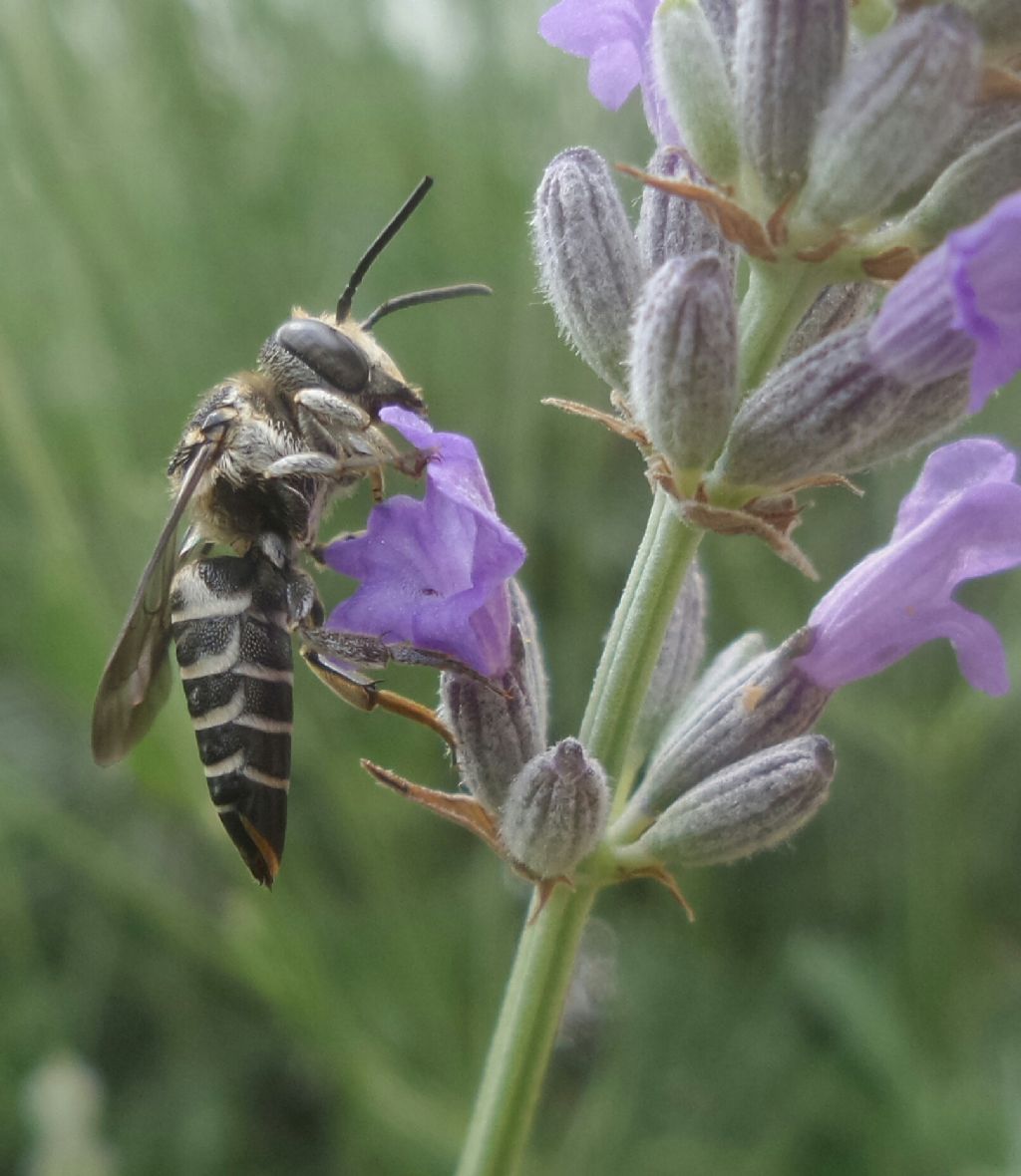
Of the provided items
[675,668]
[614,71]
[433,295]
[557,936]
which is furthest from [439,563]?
[614,71]

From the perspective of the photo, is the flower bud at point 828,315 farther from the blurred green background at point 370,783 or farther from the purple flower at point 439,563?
the blurred green background at point 370,783

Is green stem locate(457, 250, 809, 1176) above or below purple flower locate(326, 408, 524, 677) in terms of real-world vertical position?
below

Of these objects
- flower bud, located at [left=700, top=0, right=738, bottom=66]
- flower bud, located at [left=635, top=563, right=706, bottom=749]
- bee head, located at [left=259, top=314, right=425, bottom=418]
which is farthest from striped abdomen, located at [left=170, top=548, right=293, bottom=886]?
flower bud, located at [left=700, top=0, right=738, bottom=66]

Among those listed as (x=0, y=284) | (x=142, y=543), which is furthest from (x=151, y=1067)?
(x=0, y=284)

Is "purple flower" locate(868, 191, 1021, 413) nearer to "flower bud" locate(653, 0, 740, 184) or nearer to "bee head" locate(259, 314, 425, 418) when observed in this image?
"flower bud" locate(653, 0, 740, 184)

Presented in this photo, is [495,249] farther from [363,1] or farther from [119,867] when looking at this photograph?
[119,867]

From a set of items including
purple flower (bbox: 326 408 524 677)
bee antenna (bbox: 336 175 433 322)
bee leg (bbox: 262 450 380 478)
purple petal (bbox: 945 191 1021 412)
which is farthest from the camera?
bee antenna (bbox: 336 175 433 322)

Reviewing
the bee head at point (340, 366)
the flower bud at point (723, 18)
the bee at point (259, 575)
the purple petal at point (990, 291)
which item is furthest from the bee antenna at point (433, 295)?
the purple petal at point (990, 291)

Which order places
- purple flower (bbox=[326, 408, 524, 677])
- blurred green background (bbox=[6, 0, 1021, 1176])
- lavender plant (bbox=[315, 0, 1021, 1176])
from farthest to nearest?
blurred green background (bbox=[6, 0, 1021, 1176]) → purple flower (bbox=[326, 408, 524, 677]) → lavender plant (bbox=[315, 0, 1021, 1176])
